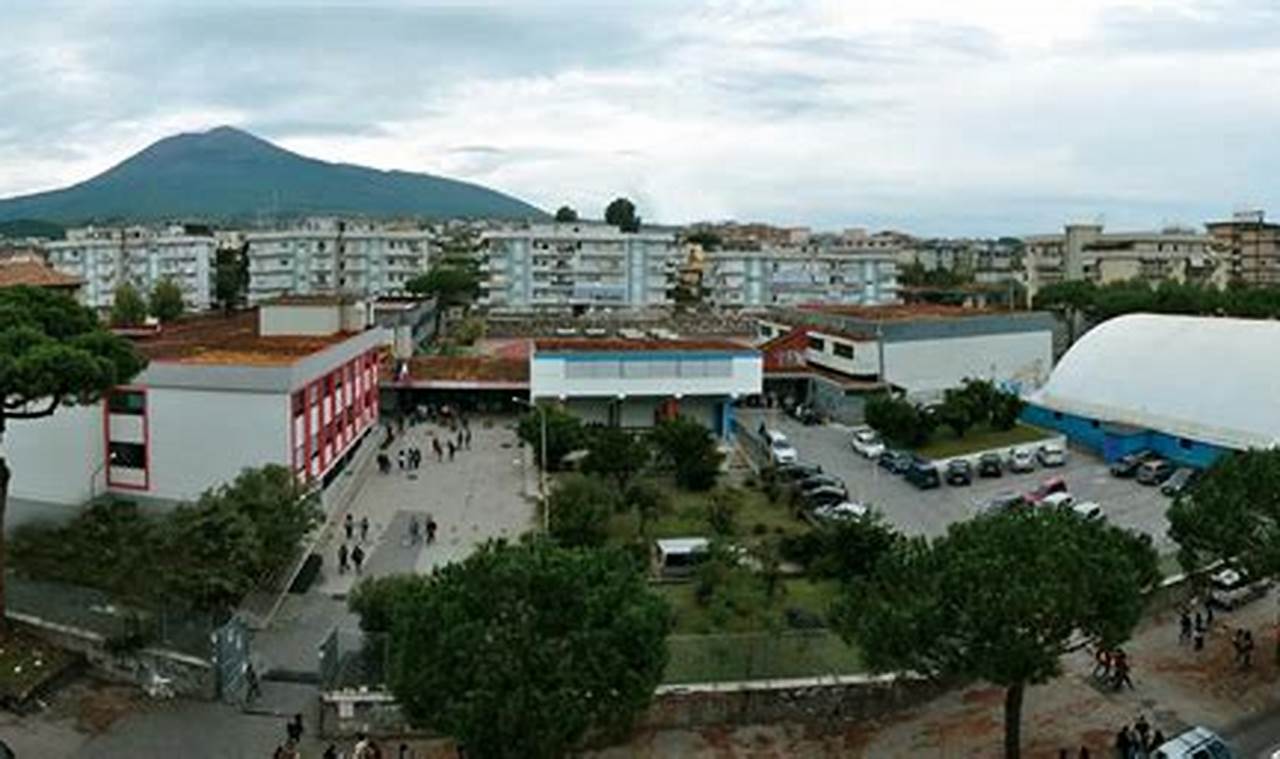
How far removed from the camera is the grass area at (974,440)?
43062 millimetres

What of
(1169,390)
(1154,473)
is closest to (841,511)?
(1154,473)

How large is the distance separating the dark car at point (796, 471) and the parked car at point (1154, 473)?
10.7 metres

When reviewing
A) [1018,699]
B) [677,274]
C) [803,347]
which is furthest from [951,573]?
[677,274]

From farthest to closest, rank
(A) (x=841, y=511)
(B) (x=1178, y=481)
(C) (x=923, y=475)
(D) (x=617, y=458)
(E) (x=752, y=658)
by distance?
(C) (x=923, y=475), (B) (x=1178, y=481), (D) (x=617, y=458), (A) (x=841, y=511), (E) (x=752, y=658)

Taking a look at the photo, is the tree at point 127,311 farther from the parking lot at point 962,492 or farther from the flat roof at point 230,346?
the parking lot at point 962,492

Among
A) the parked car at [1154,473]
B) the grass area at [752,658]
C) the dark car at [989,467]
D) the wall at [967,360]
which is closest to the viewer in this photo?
the grass area at [752,658]

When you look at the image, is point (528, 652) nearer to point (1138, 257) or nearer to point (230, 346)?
point (230, 346)

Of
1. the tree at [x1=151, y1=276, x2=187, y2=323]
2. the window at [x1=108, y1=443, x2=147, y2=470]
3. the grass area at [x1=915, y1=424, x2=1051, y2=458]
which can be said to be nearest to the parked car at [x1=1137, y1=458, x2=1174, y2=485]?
the grass area at [x1=915, y1=424, x2=1051, y2=458]

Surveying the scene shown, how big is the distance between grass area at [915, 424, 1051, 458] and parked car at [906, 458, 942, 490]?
72.0 inches

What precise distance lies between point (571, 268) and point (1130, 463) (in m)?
56.8

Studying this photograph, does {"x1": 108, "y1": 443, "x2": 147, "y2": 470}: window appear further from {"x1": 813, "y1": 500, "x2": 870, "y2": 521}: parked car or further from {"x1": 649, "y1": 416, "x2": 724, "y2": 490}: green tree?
{"x1": 813, "y1": 500, "x2": 870, "y2": 521}: parked car

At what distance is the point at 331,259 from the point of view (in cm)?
9825

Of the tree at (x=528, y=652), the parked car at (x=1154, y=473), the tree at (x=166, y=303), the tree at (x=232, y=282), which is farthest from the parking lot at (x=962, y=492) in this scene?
the tree at (x=232, y=282)

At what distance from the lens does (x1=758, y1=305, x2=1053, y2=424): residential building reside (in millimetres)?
55406
